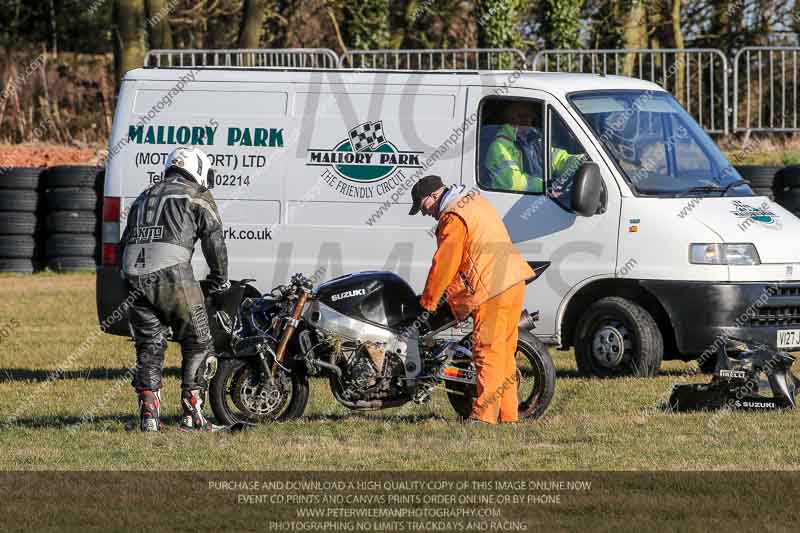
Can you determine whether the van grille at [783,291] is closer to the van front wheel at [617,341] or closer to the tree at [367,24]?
the van front wheel at [617,341]

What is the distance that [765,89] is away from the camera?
2206 cm

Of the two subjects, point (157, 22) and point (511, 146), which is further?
point (157, 22)

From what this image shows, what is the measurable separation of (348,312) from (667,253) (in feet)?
10.2

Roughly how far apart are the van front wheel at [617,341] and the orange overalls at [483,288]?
7.34ft

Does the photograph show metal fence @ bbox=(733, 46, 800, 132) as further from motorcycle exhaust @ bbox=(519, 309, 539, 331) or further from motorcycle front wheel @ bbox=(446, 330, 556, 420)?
motorcycle front wheel @ bbox=(446, 330, 556, 420)

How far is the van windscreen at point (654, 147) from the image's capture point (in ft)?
39.4

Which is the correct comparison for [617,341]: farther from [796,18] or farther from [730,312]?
[796,18]

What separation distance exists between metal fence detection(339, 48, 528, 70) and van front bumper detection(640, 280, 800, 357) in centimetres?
990

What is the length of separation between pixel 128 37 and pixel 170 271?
17.9 m

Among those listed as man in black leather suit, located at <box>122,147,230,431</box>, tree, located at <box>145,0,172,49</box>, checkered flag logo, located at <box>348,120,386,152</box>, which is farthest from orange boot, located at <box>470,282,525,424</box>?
tree, located at <box>145,0,172,49</box>

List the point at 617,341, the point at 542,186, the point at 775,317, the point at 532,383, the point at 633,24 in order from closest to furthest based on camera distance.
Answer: the point at 532,383
the point at 775,317
the point at 617,341
the point at 542,186
the point at 633,24

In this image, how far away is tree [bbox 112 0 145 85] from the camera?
2683cm

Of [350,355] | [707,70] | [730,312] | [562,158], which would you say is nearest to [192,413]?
[350,355]

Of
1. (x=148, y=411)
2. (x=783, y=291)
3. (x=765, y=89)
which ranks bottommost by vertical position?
(x=148, y=411)
